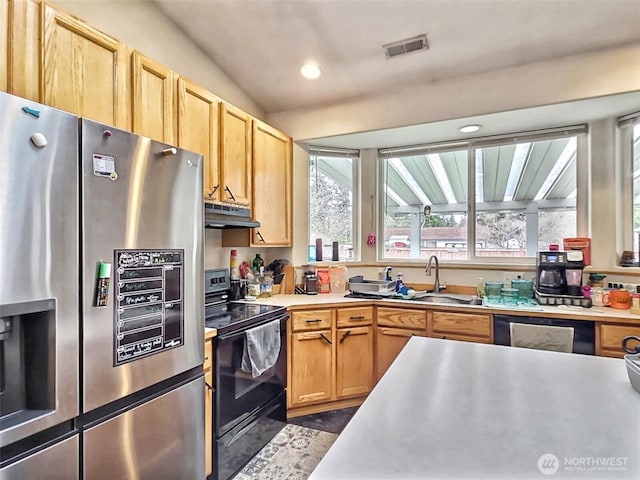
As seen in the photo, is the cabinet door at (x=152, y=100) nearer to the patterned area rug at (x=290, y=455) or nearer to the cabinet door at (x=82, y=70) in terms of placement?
the cabinet door at (x=82, y=70)

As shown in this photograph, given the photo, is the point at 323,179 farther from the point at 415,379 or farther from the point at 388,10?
the point at 415,379

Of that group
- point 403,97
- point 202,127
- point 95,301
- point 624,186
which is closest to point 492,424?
point 95,301

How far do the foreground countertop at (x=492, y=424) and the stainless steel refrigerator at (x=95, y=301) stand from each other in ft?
3.05

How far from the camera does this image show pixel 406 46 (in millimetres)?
2373

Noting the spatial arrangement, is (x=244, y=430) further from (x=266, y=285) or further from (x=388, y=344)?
(x=388, y=344)

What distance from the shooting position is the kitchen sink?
2.82 m

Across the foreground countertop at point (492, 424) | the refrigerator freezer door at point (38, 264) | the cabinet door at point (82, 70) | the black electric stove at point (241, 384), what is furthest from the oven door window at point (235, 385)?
the cabinet door at point (82, 70)

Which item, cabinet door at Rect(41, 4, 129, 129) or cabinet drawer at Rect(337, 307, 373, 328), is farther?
cabinet drawer at Rect(337, 307, 373, 328)

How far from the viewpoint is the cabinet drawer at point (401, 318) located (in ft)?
8.54

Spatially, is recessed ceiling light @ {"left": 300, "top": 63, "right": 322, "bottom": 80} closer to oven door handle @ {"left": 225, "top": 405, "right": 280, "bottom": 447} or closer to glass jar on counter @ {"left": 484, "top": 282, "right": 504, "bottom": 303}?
glass jar on counter @ {"left": 484, "top": 282, "right": 504, "bottom": 303}

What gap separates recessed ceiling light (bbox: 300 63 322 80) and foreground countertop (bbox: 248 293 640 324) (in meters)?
1.82

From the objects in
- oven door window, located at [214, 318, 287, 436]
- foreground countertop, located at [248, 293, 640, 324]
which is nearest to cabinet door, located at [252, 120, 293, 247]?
foreground countertop, located at [248, 293, 640, 324]

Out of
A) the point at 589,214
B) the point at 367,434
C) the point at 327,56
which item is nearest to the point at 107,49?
the point at 327,56

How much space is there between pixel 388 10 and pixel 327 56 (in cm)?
58
